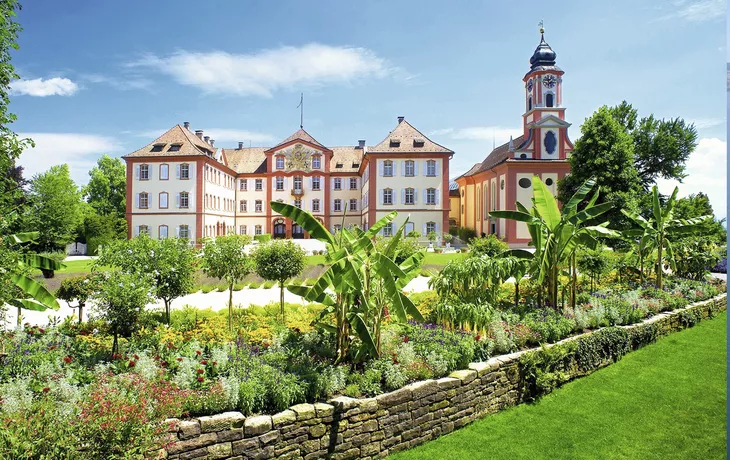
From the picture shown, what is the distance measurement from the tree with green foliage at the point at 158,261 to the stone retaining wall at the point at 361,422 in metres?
3.58

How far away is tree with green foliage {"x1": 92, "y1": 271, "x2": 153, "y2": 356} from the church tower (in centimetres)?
3179

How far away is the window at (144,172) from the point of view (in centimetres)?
3894

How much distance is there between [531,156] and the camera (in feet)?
112

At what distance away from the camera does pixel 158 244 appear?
8312 mm

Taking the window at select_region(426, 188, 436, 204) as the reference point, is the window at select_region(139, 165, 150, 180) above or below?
above

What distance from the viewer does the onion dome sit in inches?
1438

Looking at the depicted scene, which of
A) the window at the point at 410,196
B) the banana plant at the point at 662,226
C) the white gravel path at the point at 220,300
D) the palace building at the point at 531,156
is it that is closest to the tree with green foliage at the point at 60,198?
the white gravel path at the point at 220,300

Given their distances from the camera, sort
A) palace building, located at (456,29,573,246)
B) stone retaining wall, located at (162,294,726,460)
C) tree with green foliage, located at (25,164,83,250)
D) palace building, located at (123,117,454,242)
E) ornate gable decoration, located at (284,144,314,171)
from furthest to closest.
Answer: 1. ornate gable decoration, located at (284,144,314,171)
2. palace building, located at (123,117,454,242)
3. palace building, located at (456,29,573,246)
4. tree with green foliage, located at (25,164,83,250)
5. stone retaining wall, located at (162,294,726,460)

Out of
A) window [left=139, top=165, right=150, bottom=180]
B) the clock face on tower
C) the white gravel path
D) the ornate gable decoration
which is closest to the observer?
the white gravel path

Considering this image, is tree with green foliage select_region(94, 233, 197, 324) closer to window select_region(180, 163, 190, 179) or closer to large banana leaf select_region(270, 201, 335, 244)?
large banana leaf select_region(270, 201, 335, 244)

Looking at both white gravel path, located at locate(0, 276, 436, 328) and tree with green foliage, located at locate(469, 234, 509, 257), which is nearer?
white gravel path, located at locate(0, 276, 436, 328)

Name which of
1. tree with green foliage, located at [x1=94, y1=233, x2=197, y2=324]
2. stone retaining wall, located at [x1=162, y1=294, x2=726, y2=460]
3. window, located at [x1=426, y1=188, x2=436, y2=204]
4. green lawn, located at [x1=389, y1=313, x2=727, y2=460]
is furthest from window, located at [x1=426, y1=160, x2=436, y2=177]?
stone retaining wall, located at [x1=162, y1=294, x2=726, y2=460]

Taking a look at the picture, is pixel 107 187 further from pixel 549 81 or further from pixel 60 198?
pixel 549 81

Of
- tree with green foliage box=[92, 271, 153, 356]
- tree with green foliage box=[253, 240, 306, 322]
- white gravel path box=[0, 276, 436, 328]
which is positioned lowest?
white gravel path box=[0, 276, 436, 328]
